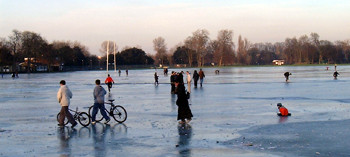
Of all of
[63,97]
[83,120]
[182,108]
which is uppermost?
[63,97]

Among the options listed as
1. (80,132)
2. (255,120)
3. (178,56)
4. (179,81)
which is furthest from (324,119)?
(178,56)

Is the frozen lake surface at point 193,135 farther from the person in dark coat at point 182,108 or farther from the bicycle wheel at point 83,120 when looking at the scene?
the person in dark coat at point 182,108

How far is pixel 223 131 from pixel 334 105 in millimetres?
8056

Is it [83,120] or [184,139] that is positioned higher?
[83,120]

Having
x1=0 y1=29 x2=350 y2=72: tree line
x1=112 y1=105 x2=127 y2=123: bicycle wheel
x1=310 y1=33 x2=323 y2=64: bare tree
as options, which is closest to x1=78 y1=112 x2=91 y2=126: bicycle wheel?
x1=112 y1=105 x2=127 y2=123: bicycle wheel

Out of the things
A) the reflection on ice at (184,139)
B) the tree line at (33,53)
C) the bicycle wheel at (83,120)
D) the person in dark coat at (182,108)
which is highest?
the tree line at (33,53)

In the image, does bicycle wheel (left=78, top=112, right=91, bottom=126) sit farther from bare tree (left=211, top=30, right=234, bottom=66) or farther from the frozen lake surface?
bare tree (left=211, top=30, right=234, bottom=66)

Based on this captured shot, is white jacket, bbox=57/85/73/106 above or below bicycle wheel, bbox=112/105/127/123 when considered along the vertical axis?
above

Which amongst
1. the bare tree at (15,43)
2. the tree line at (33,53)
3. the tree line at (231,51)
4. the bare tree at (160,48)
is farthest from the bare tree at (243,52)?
the bare tree at (15,43)

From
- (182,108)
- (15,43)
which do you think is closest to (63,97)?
(182,108)

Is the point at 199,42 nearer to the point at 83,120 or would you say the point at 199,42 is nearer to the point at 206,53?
the point at 206,53

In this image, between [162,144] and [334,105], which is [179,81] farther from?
[334,105]

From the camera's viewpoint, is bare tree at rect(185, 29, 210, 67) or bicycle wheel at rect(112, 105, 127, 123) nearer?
bicycle wheel at rect(112, 105, 127, 123)

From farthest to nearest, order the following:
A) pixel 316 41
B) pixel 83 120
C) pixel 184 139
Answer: pixel 316 41 → pixel 83 120 → pixel 184 139
